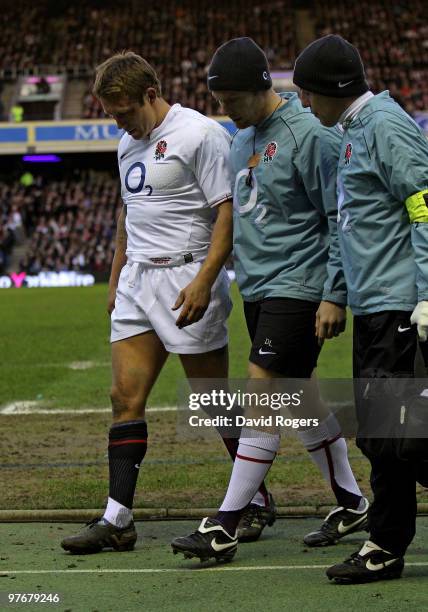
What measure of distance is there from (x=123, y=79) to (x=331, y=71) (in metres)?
1.16

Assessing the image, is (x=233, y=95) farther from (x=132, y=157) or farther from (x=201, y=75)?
(x=201, y=75)

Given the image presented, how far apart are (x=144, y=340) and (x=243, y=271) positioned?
2.05 ft

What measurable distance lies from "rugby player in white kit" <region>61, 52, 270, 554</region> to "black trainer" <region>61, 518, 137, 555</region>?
16 mm

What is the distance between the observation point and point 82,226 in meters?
43.4

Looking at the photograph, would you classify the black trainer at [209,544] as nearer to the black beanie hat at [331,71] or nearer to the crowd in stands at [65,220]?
the black beanie hat at [331,71]

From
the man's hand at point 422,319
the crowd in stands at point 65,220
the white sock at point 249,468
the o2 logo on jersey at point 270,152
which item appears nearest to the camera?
the man's hand at point 422,319

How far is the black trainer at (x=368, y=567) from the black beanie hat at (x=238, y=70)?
2.00 m

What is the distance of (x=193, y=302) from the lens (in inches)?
213

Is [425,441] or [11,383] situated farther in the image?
[11,383]

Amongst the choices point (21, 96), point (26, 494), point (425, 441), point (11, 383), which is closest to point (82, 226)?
point (21, 96)

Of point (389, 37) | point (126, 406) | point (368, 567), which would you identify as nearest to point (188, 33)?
point (389, 37)

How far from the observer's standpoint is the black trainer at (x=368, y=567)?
4664 mm

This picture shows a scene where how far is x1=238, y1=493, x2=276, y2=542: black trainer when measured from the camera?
5662mm

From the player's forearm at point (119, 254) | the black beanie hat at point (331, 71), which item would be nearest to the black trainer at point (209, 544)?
the player's forearm at point (119, 254)
